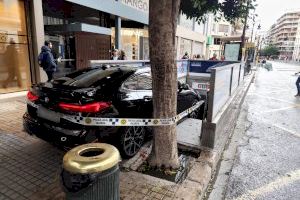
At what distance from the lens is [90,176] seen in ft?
6.93

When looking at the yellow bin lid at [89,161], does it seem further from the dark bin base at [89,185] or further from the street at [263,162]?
the street at [263,162]

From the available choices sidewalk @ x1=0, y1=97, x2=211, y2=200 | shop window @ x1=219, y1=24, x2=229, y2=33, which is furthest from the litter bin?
shop window @ x1=219, y1=24, x2=229, y2=33

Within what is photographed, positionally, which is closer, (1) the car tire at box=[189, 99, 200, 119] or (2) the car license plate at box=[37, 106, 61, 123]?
(2) the car license plate at box=[37, 106, 61, 123]

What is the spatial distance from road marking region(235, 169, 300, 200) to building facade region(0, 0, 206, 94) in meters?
7.70

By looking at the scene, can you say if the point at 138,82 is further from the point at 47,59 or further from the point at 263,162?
the point at 47,59

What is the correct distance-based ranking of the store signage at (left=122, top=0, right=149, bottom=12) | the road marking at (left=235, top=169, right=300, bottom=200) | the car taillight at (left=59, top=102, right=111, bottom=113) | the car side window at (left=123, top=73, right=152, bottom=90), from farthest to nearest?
the store signage at (left=122, top=0, right=149, bottom=12)
the car side window at (left=123, top=73, right=152, bottom=90)
the road marking at (left=235, top=169, right=300, bottom=200)
the car taillight at (left=59, top=102, right=111, bottom=113)

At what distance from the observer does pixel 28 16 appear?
27.2 feet

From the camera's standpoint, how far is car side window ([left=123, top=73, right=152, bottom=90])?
13.8 feet

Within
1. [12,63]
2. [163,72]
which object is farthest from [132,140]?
[12,63]

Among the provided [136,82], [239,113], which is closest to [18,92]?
[136,82]

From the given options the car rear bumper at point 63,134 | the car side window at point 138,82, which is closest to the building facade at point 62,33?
the car rear bumper at point 63,134

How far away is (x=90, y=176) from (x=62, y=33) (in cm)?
1063

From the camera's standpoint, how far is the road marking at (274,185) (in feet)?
11.5

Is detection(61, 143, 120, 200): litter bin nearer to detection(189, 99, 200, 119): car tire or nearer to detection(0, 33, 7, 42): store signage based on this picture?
detection(189, 99, 200, 119): car tire
